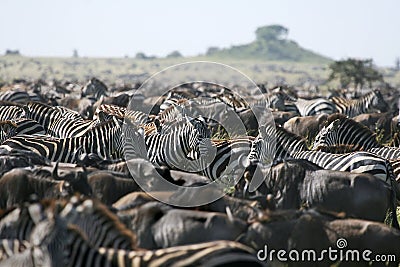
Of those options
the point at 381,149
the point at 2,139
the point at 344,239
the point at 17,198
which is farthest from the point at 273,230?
the point at 2,139

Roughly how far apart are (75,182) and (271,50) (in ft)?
380

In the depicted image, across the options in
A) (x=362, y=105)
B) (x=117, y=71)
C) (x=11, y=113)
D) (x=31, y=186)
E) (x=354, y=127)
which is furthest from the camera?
(x=117, y=71)

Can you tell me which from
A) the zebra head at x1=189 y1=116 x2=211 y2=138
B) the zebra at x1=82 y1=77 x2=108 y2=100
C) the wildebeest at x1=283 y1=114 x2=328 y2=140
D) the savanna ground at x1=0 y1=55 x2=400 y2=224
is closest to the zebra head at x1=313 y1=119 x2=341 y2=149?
the wildebeest at x1=283 y1=114 x2=328 y2=140

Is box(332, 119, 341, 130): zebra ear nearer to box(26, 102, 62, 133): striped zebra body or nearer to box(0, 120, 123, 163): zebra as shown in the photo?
box(0, 120, 123, 163): zebra

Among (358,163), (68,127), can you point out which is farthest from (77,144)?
(358,163)

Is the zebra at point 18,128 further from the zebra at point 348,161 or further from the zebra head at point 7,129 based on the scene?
the zebra at point 348,161

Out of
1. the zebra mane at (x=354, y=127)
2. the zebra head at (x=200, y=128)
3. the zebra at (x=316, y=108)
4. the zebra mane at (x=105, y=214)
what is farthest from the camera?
the zebra at (x=316, y=108)

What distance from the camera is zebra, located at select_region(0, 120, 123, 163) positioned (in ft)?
32.3

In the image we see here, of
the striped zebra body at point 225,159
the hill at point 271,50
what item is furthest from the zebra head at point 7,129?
the hill at point 271,50

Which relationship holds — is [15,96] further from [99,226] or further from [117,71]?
[117,71]

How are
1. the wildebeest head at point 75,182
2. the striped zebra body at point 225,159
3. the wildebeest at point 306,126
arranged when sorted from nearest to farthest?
the wildebeest head at point 75,182 → the striped zebra body at point 225,159 → the wildebeest at point 306,126

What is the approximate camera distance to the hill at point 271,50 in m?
118

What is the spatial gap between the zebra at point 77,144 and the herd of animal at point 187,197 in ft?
0.06

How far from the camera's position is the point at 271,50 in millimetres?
121312
